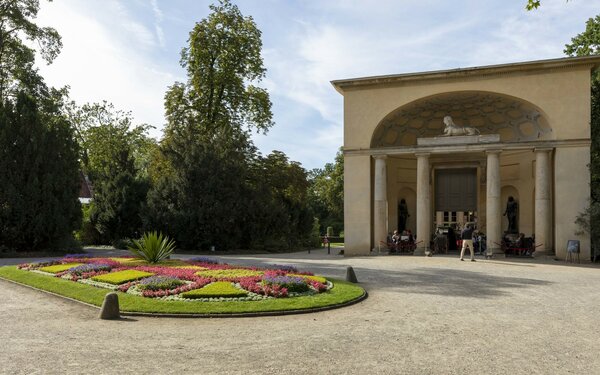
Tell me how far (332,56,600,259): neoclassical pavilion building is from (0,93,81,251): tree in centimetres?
1638

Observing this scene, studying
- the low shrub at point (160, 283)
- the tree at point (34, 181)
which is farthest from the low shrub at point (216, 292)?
the tree at point (34, 181)

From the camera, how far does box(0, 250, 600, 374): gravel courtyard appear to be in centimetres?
681

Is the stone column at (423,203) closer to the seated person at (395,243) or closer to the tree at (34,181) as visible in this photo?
the seated person at (395,243)

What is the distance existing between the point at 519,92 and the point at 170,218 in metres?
22.2

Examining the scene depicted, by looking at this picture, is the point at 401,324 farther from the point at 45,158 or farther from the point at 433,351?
the point at 45,158

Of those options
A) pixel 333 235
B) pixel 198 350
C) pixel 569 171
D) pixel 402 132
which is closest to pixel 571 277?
pixel 569 171

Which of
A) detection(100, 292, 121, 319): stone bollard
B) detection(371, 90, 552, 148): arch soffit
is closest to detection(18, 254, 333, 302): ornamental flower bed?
detection(100, 292, 121, 319): stone bollard

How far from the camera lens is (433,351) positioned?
7.54m

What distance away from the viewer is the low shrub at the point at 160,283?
40.8 ft

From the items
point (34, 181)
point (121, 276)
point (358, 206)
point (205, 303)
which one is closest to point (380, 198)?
point (358, 206)

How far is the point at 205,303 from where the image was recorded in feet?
36.6

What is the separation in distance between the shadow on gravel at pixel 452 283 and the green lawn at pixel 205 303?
2.00 metres

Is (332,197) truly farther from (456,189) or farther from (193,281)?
(193,281)

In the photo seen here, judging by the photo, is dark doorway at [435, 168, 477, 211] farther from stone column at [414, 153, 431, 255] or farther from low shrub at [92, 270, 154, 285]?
low shrub at [92, 270, 154, 285]
